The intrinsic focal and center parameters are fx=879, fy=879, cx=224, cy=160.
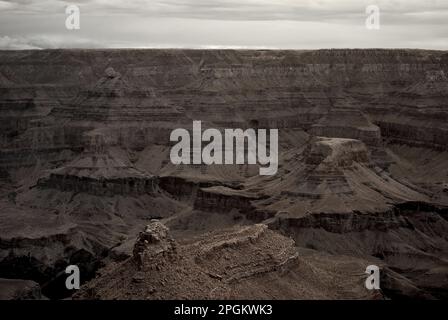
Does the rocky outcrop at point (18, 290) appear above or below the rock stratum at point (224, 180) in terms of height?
below

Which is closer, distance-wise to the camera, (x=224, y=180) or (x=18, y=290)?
(x=18, y=290)

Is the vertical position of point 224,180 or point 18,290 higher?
point 224,180

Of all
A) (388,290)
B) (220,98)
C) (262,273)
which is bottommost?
(388,290)

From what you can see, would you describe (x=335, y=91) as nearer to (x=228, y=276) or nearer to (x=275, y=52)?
(x=275, y=52)

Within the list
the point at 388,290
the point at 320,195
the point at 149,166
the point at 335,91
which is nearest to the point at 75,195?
the point at 149,166

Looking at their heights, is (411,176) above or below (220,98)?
below

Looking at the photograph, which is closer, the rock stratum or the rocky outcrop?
the rock stratum

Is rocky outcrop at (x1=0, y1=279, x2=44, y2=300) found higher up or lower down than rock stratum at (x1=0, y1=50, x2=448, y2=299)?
lower down

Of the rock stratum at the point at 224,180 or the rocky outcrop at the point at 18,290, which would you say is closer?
the rock stratum at the point at 224,180
